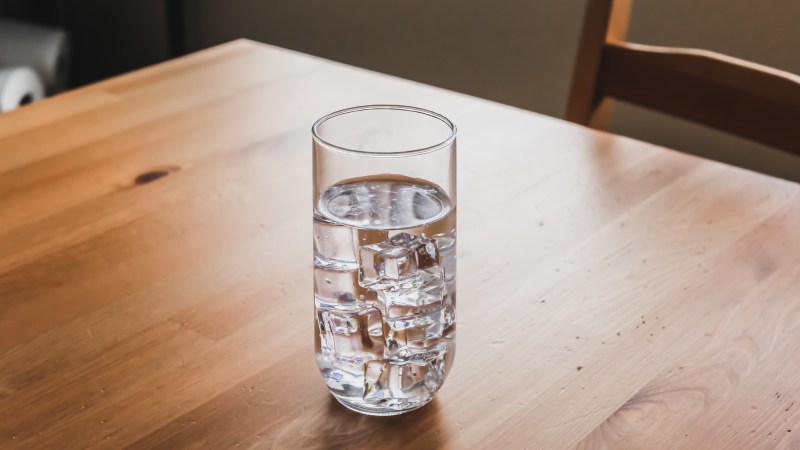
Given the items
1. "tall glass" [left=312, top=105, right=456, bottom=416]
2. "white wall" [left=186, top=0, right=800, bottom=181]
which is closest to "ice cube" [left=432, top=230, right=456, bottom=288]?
"tall glass" [left=312, top=105, right=456, bottom=416]

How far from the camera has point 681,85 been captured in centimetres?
112

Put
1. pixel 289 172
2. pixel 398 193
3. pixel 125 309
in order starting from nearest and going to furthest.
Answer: pixel 398 193 < pixel 125 309 < pixel 289 172

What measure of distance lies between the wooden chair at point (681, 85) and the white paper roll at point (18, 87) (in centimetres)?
143

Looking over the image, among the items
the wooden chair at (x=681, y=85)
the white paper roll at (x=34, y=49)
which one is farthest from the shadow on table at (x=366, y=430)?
Result: the white paper roll at (x=34, y=49)

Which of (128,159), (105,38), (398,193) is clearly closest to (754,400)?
(398,193)

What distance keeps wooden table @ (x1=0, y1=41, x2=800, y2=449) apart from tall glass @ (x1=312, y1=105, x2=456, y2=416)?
0.03 meters

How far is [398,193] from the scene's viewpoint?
1.88 ft

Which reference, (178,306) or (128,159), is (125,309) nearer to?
(178,306)

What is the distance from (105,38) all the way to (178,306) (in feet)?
8.70

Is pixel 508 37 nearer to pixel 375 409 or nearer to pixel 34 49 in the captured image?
pixel 34 49

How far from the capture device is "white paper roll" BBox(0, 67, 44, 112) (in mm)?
2201

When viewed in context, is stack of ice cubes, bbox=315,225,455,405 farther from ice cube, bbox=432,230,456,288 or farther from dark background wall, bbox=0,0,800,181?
dark background wall, bbox=0,0,800,181

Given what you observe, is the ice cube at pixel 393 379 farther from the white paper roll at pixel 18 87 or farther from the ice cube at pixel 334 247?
the white paper roll at pixel 18 87

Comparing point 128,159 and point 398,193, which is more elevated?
point 398,193
